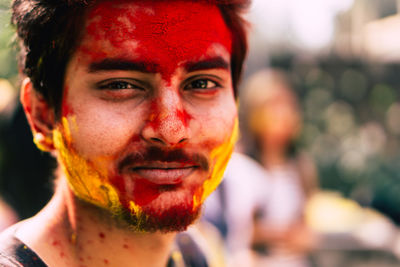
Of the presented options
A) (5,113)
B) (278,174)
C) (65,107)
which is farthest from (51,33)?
(278,174)

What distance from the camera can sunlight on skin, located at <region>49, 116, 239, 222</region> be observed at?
122 centimetres

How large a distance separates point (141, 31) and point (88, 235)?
74cm

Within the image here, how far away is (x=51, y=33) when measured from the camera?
1.23m

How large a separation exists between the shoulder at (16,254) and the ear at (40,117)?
0.33 metres

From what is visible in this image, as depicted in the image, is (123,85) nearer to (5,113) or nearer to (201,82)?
(201,82)

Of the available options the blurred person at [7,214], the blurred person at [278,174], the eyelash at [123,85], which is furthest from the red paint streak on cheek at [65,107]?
the blurred person at [278,174]

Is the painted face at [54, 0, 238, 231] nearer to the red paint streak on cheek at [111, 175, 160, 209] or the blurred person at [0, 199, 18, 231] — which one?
the red paint streak on cheek at [111, 175, 160, 209]

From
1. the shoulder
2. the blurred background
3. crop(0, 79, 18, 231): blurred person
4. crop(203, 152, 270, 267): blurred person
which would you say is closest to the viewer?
the shoulder

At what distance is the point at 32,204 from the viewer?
227cm

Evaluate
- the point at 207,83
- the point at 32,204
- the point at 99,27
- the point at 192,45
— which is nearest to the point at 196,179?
the point at 207,83

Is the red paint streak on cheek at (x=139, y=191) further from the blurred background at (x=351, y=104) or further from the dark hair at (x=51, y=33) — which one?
the blurred background at (x=351, y=104)

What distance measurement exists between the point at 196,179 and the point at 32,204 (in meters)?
1.41

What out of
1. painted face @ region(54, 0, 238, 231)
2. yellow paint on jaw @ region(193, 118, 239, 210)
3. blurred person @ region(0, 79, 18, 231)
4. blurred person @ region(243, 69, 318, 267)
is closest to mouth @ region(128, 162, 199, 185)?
painted face @ region(54, 0, 238, 231)

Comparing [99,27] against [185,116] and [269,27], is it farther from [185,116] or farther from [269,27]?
[269,27]
